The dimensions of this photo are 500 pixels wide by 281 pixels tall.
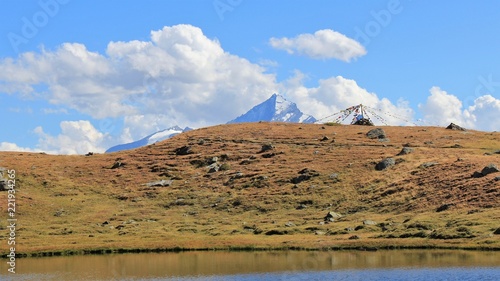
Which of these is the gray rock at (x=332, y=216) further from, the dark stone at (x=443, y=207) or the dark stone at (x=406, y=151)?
the dark stone at (x=406, y=151)

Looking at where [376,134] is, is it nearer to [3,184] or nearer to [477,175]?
[477,175]

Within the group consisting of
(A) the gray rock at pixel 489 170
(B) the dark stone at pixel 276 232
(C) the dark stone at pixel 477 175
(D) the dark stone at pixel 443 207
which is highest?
(A) the gray rock at pixel 489 170

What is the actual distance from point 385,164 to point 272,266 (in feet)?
229

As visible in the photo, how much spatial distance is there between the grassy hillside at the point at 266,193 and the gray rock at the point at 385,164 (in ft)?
4.19

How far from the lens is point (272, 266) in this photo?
7775 centimetres

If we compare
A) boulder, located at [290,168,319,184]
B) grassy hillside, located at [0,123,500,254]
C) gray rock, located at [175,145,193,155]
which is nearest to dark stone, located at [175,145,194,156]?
gray rock, located at [175,145,193,155]

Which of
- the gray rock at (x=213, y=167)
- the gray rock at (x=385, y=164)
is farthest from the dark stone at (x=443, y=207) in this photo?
the gray rock at (x=213, y=167)

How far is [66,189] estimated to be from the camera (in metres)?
148

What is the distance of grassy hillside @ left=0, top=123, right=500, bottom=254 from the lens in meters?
102

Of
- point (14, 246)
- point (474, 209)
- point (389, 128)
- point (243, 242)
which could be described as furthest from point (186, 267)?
point (389, 128)

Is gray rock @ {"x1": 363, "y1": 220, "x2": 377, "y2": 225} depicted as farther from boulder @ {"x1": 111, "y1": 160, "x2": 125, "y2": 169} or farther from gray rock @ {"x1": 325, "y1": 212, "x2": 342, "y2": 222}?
boulder @ {"x1": 111, "y1": 160, "x2": 125, "y2": 169}

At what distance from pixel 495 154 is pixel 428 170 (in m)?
19.0

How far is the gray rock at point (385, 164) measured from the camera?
141375 mm

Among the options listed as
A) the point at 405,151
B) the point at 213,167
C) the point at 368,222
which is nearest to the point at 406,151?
the point at 405,151
